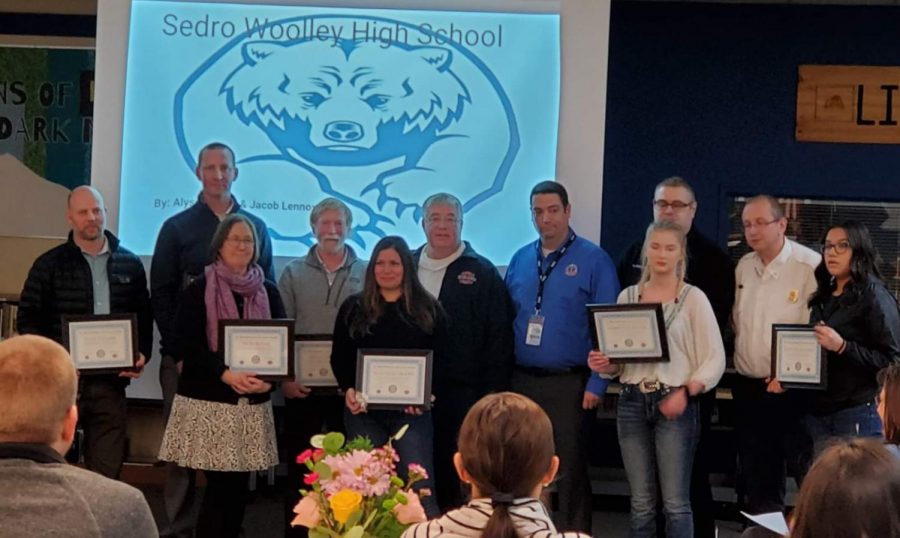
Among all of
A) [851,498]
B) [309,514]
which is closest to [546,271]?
[309,514]

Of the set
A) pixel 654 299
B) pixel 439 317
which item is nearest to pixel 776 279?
pixel 654 299

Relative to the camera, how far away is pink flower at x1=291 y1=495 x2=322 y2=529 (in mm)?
2184

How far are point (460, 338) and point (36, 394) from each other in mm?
2600

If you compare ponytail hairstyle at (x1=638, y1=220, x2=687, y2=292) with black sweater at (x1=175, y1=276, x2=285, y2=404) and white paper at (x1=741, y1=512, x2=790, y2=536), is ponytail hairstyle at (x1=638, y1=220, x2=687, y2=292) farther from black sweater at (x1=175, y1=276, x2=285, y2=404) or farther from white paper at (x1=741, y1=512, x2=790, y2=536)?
black sweater at (x1=175, y1=276, x2=285, y2=404)

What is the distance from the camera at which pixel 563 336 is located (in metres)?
4.29

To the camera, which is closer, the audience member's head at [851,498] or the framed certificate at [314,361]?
→ the audience member's head at [851,498]

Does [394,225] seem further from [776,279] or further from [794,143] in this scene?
Result: [794,143]

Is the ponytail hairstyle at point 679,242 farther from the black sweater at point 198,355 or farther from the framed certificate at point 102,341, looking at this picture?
the framed certificate at point 102,341

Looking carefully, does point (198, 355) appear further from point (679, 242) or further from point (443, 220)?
point (679, 242)

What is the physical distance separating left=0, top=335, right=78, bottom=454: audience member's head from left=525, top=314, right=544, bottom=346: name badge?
8.59 ft

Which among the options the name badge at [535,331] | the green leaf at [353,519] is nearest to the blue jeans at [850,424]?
the name badge at [535,331]

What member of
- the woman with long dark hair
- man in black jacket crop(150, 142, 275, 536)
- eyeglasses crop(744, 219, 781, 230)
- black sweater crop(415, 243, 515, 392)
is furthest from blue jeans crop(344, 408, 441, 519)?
eyeglasses crop(744, 219, 781, 230)

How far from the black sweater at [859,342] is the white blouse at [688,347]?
1.59 ft

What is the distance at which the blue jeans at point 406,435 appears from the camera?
A: 4.14 metres
